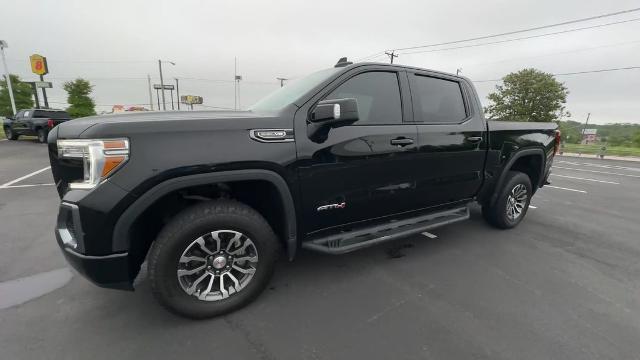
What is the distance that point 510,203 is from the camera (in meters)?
4.08

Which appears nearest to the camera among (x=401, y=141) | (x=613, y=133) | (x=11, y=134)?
(x=401, y=141)

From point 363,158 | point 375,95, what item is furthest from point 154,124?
point 375,95

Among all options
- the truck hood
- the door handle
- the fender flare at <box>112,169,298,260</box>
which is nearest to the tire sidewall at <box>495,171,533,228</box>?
the door handle

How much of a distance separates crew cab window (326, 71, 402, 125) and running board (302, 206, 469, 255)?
0.98 m

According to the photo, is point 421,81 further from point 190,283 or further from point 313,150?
point 190,283

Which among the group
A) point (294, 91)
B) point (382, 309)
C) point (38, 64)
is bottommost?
point (382, 309)

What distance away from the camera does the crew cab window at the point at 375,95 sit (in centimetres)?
265

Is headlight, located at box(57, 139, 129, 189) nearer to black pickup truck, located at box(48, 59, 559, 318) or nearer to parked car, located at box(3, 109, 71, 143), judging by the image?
black pickup truck, located at box(48, 59, 559, 318)

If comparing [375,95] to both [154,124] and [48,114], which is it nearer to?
[154,124]

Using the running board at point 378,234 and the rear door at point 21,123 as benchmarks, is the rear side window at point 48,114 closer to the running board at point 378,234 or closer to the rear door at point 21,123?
the rear door at point 21,123

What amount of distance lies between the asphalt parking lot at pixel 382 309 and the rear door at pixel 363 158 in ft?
2.10

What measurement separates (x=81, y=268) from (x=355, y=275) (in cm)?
210

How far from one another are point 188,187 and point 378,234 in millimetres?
1682

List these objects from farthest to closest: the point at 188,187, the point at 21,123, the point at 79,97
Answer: the point at 79,97 < the point at 21,123 < the point at 188,187
